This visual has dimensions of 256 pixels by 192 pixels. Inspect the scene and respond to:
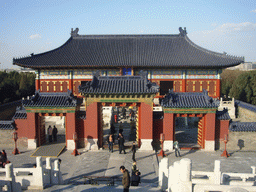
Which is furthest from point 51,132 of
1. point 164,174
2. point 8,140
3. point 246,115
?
point 246,115

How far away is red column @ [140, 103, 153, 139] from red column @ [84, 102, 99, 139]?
329cm

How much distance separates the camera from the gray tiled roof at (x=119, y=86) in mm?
17391

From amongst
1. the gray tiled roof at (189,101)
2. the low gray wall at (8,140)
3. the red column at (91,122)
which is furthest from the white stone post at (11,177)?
the gray tiled roof at (189,101)

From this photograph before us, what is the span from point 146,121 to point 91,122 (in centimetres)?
400

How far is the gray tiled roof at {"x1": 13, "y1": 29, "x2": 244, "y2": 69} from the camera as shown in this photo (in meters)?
28.6

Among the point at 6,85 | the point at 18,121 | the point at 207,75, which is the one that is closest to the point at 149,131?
the point at 18,121

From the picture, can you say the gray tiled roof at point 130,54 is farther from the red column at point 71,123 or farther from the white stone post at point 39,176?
the white stone post at point 39,176

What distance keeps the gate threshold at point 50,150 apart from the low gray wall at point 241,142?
38.8 ft

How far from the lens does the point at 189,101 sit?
17703mm

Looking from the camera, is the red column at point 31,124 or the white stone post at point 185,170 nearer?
the white stone post at point 185,170

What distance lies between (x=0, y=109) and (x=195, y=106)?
80.9 feet

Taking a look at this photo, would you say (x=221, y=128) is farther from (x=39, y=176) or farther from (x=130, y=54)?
(x=130, y=54)

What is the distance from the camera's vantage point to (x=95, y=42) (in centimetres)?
3297

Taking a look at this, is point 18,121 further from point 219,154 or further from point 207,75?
point 207,75
